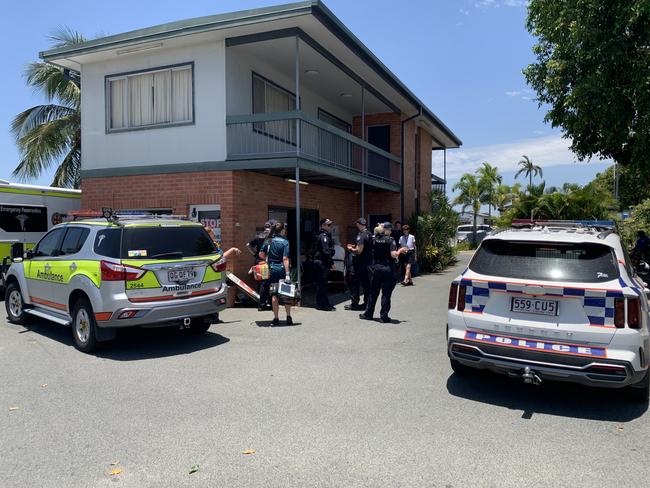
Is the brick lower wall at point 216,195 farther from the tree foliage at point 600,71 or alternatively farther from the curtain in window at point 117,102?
the tree foliage at point 600,71

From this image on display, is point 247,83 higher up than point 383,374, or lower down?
higher up

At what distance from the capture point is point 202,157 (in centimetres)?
1085

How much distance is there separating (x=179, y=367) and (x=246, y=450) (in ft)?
8.13

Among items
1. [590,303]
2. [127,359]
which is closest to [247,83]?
[127,359]

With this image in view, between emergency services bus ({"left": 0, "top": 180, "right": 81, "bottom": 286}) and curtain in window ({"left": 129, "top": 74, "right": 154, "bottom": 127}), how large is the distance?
2516mm

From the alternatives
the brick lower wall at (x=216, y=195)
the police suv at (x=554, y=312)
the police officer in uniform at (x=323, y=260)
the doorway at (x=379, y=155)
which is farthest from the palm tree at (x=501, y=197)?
the police suv at (x=554, y=312)

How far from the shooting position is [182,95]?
36.7ft

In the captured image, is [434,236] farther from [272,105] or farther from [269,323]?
[269,323]

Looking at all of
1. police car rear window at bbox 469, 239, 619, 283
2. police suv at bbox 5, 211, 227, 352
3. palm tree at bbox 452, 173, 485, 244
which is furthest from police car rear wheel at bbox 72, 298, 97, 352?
palm tree at bbox 452, 173, 485, 244

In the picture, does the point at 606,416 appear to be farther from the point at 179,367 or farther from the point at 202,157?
the point at 202,157

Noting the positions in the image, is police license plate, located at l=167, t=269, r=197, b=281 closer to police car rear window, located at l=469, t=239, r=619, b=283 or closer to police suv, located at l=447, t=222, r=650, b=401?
police suv, located at l=447, t=222, r=650, b=401

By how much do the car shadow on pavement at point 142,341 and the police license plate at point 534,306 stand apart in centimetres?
415

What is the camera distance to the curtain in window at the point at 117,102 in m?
12.0

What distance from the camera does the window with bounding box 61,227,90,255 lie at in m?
6.86
